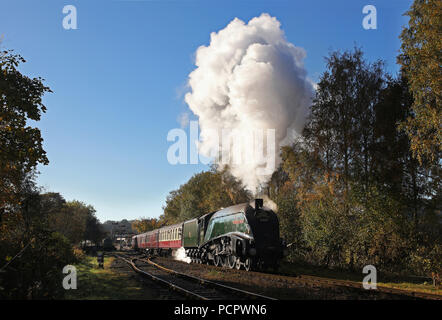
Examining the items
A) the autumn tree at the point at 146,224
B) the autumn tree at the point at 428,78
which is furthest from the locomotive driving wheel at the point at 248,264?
the autumn tree at the point at 146,224

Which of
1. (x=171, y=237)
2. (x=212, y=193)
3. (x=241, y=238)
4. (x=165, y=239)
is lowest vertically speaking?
(x=165, y=239)

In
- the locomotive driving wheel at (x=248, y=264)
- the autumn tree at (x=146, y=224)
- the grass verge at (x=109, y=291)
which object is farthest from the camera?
the autumn tree at (x=146, y=224)

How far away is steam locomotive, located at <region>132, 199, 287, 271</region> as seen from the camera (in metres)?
15.7

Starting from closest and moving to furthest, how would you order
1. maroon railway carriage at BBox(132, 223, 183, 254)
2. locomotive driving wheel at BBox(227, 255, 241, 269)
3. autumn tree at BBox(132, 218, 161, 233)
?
1. locomotive driving wheel at BBox(227, 255, 241, 269)
2. maroon railway carriage at BBox(132, 223, 183, 254)
3. autumn tree at BBox(132, 218, 161, 233)

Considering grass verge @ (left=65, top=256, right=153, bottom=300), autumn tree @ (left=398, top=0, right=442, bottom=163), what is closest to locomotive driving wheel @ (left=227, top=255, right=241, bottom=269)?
grass verge @ (left=65, top=256, right=153, bottom=300)

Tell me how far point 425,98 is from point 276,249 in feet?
29.0

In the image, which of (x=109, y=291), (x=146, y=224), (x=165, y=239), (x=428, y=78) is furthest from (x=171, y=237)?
(x=146, y=224)

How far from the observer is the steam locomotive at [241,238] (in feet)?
51.4

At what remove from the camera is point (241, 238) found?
15.8m

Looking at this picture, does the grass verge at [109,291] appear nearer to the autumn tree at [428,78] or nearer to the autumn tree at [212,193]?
the autumn tree at [428,78]

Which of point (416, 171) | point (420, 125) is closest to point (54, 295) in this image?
point (420, 125)

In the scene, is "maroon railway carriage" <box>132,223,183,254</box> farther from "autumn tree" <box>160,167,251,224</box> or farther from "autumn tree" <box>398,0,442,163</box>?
"autumn tree" <box>398,0,442,163</box>

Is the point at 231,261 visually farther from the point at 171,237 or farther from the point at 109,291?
the point at 171,237

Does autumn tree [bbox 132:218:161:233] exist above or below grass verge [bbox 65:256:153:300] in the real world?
below
